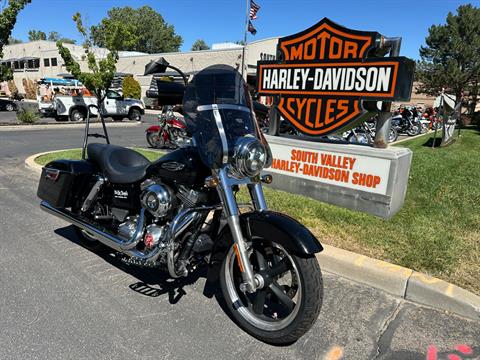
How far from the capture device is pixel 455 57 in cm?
3938

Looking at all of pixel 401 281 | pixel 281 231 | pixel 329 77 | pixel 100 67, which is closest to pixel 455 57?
pixel 100 67

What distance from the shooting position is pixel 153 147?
11422 millimetres

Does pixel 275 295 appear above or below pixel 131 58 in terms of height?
below

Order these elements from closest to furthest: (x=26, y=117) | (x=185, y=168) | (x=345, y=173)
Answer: (x=185, y=168) < (x=345, y=173) < (x=26, y=117)

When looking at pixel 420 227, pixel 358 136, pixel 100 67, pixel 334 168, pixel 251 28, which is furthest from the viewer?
pixel 251 28

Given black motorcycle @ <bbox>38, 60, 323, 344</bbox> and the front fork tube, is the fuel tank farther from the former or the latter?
the front fork tube

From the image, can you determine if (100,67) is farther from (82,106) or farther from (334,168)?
(334,168)

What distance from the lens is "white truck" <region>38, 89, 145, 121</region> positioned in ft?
62.3

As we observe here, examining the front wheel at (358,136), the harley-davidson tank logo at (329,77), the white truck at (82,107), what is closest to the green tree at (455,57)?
the front wheel at (358,136)

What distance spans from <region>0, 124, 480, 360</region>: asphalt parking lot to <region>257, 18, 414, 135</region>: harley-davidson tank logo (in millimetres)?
2676

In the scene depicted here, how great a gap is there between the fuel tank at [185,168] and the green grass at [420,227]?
1.92 metres

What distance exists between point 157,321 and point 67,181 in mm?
1752

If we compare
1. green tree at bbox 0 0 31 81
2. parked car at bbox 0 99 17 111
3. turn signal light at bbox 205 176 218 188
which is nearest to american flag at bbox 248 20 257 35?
green tree at bbox 0 0 31 81

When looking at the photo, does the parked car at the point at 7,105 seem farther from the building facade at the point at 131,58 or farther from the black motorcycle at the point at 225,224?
the black motorcycle at the point at 225,224
